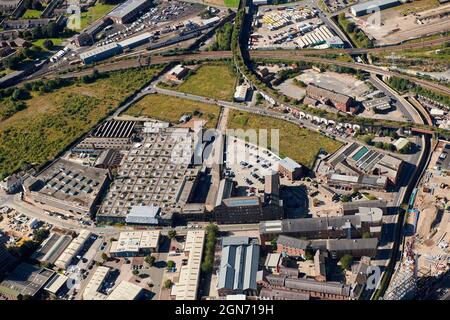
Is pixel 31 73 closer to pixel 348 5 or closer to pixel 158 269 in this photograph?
pixel 158 269

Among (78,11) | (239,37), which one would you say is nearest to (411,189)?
(239,37)

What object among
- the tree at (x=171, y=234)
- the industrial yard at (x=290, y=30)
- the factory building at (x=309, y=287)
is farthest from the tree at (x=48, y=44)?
the factory building at (x=309, y=287)

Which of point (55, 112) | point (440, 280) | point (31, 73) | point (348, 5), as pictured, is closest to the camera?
point (440, 280)

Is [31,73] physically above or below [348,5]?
below

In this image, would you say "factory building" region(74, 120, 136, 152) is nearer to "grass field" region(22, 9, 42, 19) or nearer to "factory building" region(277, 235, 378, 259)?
"factory building" region(277, 235, 378, 259)

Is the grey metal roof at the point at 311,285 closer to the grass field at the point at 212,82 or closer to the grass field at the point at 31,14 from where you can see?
the grass field at the point at 212,82
